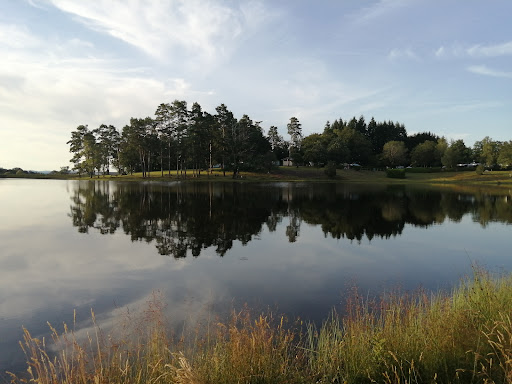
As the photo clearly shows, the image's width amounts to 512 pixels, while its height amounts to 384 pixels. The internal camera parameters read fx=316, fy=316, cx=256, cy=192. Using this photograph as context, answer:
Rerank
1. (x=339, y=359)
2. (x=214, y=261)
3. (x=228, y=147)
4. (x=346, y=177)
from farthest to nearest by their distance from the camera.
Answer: (x=346, y=177) → (x=228, y=147) → (x=214, y=261) → (x=339, y=359)

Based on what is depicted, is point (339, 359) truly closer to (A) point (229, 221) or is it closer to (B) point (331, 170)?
(A) point (229, 221)

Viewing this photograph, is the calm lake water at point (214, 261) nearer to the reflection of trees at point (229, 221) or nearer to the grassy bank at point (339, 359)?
the reflection of trees at point (229, 221)

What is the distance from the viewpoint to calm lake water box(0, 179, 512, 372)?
9719 millimetres

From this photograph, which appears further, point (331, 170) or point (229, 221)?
point (331, 170)

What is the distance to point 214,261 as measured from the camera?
1463 centimetres

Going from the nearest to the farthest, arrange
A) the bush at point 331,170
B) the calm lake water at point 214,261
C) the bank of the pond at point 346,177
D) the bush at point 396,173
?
the calm lake water at point 214,261 → the bank of the pond at point 346,177 → the bush at point 331,170 → the bush at point 396,173

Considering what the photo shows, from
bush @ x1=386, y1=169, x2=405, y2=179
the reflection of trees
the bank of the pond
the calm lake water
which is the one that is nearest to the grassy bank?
the calm lake water

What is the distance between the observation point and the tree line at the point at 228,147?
96062mm

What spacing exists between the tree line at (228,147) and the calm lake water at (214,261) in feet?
231

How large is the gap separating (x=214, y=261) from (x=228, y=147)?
83.3m

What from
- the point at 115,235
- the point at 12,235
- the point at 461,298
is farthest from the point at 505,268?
the point at 12,235

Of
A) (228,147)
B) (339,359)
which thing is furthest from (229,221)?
(228,147)

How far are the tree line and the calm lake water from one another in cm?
7031

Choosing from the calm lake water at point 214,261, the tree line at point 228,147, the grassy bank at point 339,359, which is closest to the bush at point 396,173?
the tree line at point 228,147
